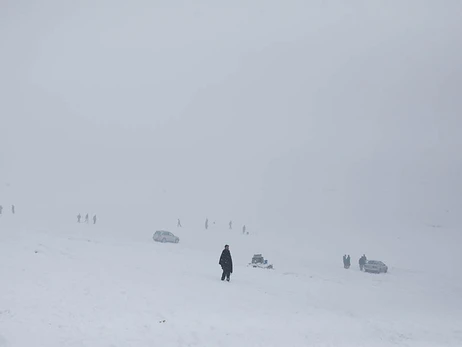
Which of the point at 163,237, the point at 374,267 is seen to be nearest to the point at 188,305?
the point at 374,267

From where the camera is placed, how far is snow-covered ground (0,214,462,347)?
1542 cm

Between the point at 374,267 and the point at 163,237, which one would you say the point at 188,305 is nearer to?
the point at 374,267

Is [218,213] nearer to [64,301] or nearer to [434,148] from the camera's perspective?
[64,301]

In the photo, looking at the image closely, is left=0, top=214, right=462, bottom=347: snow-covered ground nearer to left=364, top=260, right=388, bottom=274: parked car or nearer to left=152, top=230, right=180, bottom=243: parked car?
left=364, top=260, right=388, bottom=274: parked car

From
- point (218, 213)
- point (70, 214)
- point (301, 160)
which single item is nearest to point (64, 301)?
point (70, 214)

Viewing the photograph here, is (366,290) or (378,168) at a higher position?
(378,168)

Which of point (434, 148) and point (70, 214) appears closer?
point (70, 214)

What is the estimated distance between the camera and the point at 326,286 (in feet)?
103

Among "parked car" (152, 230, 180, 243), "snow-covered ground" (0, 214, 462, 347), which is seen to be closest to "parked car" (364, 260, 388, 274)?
"snow-covered ground" (0, 214, 462, 347)

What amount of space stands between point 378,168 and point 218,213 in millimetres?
66949

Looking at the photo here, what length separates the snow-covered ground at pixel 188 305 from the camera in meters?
15.4

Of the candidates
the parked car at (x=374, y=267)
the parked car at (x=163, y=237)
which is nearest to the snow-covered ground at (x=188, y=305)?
the parked car at (x=374, y=267)

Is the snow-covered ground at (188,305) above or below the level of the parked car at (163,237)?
below

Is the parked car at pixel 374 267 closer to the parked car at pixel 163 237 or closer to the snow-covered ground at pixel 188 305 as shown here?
the snow-covered ground at pixel 188 305
